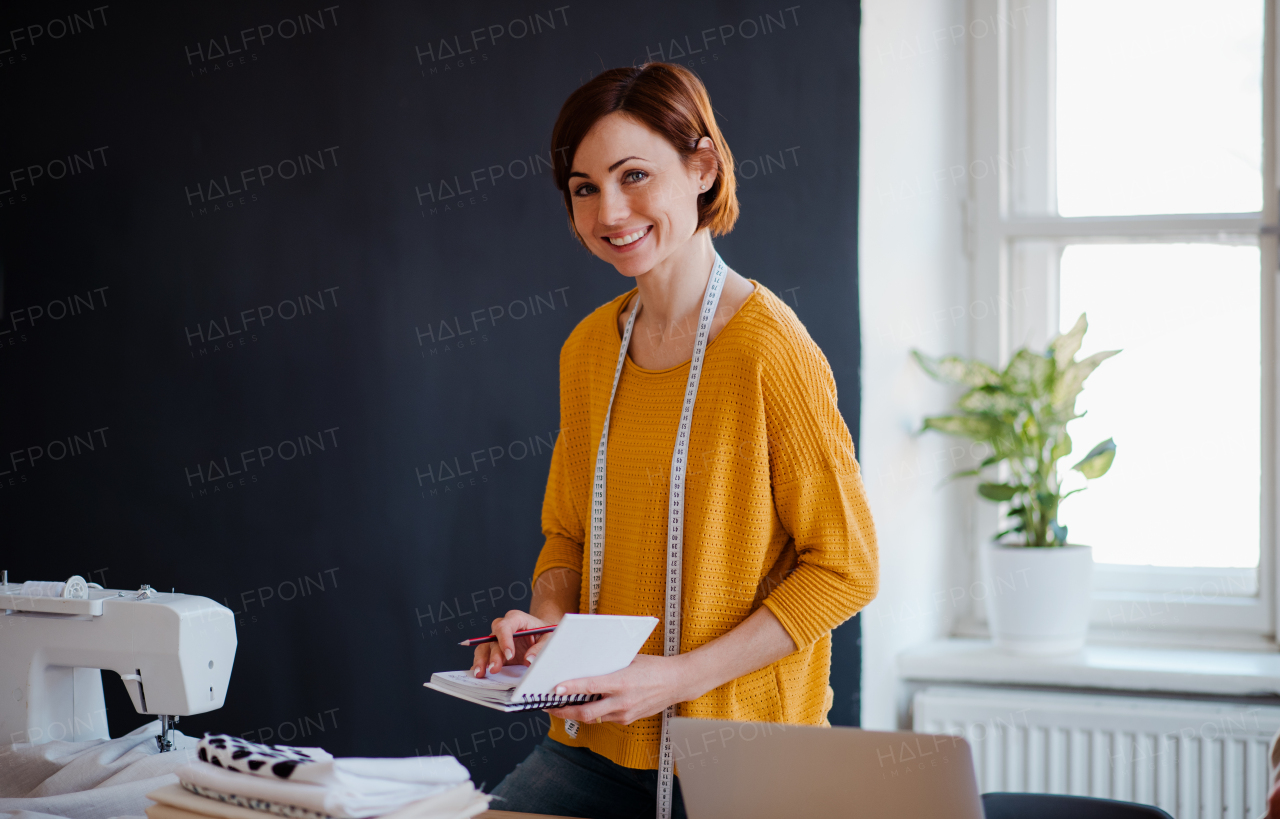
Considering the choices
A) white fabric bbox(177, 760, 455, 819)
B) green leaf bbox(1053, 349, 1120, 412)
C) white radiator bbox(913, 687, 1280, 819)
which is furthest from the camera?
green leaf bbox(1053, 349, 1120, 412)

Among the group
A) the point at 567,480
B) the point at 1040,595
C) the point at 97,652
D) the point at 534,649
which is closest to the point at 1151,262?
the point at 1040,595

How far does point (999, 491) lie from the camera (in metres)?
2.51

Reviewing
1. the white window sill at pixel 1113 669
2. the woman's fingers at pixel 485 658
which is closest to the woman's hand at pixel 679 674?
the woman's fingers at pixel 485 658

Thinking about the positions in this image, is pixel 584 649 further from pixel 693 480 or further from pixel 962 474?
pixel 962 474

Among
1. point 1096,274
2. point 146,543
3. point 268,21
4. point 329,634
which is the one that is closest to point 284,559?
point 329,634

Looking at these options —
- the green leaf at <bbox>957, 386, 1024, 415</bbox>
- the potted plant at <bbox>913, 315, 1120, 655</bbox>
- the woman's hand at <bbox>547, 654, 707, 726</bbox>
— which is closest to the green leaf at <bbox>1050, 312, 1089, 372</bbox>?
the potted plant at <bbox>913, 315, 1120, 655</bbox>

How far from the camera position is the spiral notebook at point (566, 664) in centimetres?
110

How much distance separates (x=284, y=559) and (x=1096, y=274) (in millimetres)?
2290

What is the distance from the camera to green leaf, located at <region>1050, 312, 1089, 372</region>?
97.7 inches

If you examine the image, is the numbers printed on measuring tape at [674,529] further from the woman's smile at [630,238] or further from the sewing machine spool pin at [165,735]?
the sewing machine spool pin at [165,735]

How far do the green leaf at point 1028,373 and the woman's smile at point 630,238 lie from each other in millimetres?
1334

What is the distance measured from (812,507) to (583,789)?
A: 53 centimetres

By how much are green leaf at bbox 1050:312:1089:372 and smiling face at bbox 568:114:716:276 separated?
1.38 meters

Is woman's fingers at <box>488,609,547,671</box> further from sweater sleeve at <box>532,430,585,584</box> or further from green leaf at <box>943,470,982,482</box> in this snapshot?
green leaf at <box>943,470,982,482</box>
